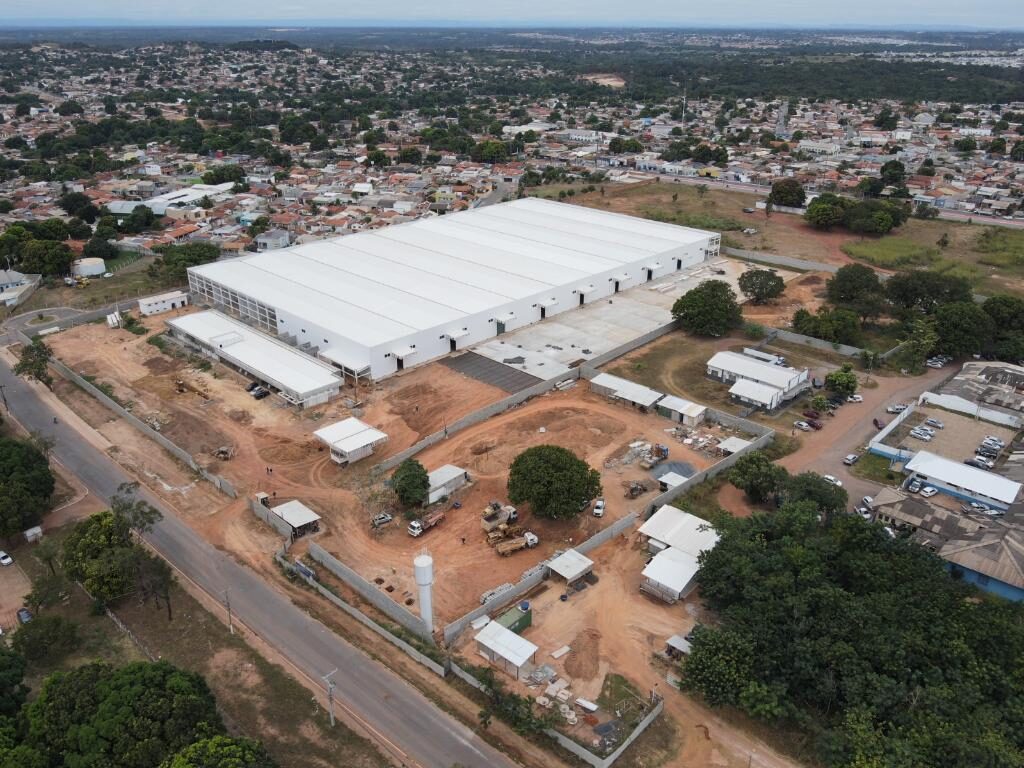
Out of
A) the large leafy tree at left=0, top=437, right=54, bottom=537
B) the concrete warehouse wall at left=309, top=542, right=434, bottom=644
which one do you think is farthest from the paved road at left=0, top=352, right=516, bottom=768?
the large leafy tree at left=0, top=437, right=54, bottom=537

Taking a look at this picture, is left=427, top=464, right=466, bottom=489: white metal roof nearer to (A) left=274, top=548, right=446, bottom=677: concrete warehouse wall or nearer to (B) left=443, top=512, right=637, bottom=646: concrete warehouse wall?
(B) left=443, top=512, right=637, bottom=646: concrete warehouse wall

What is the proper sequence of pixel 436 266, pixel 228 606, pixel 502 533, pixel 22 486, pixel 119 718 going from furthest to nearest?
pixel 436 266
pixel 502 533
pixel 22 486
pixel 228 606
pixel 119 718

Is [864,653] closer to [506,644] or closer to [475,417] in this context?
[506,644]

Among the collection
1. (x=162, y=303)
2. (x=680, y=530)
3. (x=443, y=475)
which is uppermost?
(x=680, y=530)

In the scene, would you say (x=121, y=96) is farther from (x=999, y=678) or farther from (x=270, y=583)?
(x=999, y=678)

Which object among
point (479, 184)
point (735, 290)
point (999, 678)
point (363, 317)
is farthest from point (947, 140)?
point (999, 678)

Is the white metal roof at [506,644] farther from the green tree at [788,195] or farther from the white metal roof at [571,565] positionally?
the green tree at [788,195]

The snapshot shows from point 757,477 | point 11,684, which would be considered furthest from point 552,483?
point 11,684

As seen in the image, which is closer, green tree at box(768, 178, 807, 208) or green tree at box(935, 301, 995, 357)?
green tree at box(935, 301, 995, 357)
